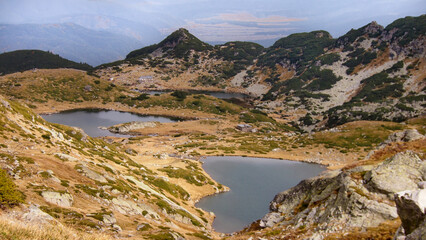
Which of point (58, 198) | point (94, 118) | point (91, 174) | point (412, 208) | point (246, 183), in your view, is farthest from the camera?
point (94, 118)

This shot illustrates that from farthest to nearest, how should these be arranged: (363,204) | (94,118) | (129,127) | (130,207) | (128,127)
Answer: (94,118)
(129,127)
(128,127)
(130,207)
(363,204)

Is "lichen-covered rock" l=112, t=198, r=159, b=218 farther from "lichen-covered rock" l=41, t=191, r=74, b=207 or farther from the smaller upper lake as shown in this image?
the smaller upper lake

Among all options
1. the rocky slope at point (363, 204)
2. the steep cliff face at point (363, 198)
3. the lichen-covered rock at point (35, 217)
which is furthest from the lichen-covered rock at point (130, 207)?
the steep cliff face at point (363, 198)

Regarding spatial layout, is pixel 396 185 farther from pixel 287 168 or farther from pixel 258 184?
pixel 287 168

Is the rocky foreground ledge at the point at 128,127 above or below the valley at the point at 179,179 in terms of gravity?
below

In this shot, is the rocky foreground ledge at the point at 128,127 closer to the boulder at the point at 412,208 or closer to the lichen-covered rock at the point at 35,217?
the lichen-covered rock at the point at 35,217

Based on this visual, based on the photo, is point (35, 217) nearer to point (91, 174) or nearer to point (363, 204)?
point (91, 174)

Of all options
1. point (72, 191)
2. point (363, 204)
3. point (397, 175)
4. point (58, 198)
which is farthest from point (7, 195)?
point (397, 175)
